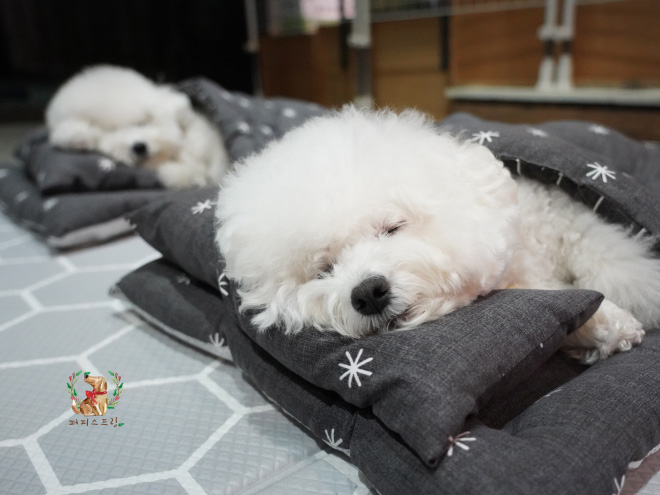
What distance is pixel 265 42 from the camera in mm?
4270

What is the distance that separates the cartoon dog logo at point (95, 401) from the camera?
107cm

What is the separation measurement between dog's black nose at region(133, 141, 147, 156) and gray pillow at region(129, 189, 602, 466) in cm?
158

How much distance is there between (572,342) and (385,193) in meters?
0.48

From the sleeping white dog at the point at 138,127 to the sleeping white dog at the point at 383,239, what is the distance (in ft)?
4.69

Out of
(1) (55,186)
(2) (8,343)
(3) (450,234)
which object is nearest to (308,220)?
(3) (450,234)

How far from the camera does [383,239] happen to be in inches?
37.3

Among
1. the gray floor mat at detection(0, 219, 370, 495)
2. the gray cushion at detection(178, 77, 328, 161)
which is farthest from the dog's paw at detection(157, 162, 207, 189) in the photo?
the gray floor mat at detection(0, 219, 370, 495)

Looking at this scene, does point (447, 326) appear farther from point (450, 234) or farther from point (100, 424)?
point (100, 424)

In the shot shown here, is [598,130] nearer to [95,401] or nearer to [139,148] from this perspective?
[95,401]

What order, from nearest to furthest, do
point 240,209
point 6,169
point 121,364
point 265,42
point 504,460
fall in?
point 504,460 < point 240,209 < point 121,364 < point 6,169 < point 265,42

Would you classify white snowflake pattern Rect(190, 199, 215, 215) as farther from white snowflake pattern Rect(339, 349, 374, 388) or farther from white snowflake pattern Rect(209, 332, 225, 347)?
white snowflake pattern Rect(339, 349, 374, 388)

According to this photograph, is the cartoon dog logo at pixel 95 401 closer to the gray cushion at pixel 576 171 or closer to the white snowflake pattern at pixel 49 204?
the gray cushion at pixel 576 171

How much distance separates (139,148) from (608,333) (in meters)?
2.01


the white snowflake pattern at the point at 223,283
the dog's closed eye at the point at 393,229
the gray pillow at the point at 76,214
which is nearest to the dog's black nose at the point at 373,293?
the dog's closed eye at the point at 393,229
